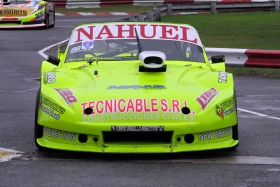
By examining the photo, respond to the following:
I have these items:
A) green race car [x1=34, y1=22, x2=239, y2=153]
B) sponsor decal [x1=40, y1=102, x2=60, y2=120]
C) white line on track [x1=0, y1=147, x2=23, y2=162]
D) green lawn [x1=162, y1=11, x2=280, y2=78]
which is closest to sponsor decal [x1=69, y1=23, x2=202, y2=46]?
Answer: green race car [x1=34, y1=22, x2=239, y2=153]

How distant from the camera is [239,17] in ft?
103

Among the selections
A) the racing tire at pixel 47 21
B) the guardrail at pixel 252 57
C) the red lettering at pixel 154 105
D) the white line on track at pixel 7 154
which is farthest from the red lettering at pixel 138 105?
the racing tire at pixel 47 21

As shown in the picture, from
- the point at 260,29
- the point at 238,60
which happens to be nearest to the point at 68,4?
the point at 260,29

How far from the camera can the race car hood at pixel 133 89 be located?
25.0 feet

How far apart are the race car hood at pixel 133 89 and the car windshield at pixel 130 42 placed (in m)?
0.56

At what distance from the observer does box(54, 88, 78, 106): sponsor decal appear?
7.70m

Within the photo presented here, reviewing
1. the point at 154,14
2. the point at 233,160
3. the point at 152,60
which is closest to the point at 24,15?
the point at 154,14

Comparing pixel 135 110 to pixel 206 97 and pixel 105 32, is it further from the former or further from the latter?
pixel 105 32

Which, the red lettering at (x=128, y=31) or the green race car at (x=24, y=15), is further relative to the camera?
the green race car at (x=24, y=15)

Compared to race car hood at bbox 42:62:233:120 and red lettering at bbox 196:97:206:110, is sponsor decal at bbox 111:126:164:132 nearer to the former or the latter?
race car hood at bbox 42:62:233:120

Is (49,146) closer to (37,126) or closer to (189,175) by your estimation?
(37,126)

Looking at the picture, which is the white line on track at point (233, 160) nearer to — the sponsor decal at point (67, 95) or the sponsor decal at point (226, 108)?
the sponsor decal at point (226, 108)

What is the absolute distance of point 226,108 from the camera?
7.81 m

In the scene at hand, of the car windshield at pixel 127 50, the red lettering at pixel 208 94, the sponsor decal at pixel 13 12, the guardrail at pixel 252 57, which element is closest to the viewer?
the red lettering at pixel 208 94
